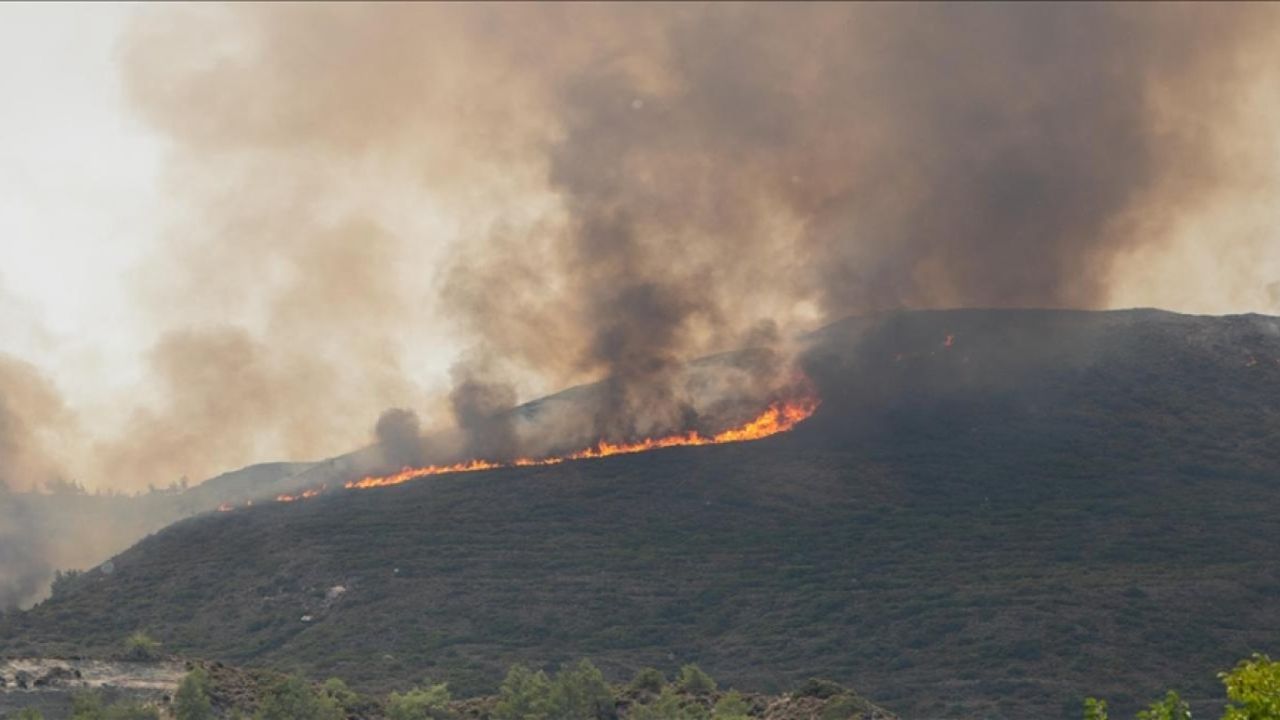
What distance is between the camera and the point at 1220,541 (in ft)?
385

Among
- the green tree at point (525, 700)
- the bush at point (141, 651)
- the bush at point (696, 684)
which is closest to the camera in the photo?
the green tree at point (525, 700)

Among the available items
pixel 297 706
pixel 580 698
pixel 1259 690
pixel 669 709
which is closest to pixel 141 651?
pixel 297 706

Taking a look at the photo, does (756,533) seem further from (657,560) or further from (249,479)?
(249,479)

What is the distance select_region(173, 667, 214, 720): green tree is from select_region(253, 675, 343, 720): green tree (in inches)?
81.1

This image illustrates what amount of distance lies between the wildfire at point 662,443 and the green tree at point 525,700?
67.0m

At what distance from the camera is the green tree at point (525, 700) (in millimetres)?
68812

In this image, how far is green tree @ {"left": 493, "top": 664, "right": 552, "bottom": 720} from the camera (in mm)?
68812

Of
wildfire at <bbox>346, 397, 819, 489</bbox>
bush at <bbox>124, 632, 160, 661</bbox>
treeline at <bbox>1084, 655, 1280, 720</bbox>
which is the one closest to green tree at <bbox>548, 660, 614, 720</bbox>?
bush at <bbox>124, 632, 160, 661</bbox>

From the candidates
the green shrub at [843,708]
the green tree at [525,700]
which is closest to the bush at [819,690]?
the green shrub at [843,708]

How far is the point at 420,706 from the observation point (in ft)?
230

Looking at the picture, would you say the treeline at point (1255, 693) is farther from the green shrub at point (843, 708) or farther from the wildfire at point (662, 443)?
the wildfire at point (662, 443)

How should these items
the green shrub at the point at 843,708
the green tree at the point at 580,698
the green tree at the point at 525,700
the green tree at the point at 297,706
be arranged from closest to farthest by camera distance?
the green shrub at the point at 843,708 < the green tree at the point at 297,706 < the green tree at the point at 580,698 < the green tree at the point at 525,700

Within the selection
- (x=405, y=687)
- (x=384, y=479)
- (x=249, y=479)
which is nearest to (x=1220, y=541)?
(x=405, y=687)

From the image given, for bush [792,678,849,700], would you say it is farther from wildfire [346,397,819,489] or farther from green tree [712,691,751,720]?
wildfire [346,397,819,489]
